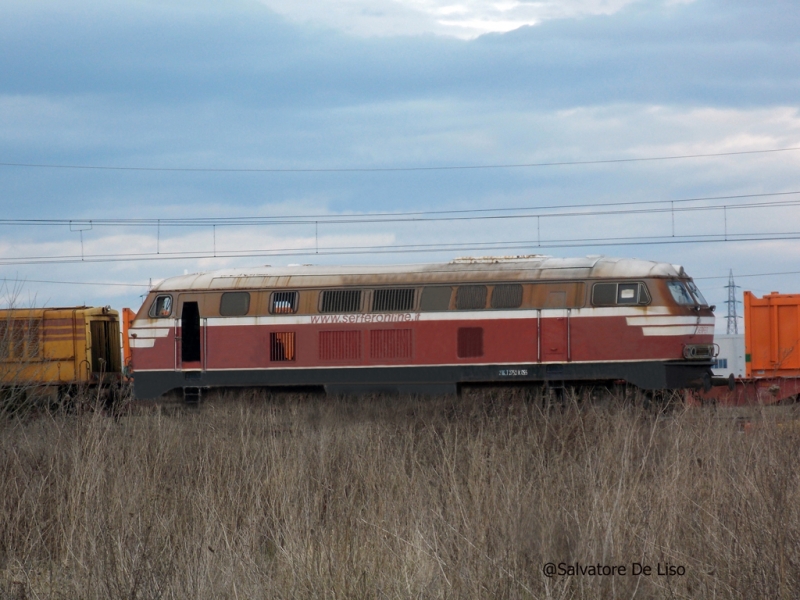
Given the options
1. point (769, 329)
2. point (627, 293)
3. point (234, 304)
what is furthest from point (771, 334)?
point (234, 304)

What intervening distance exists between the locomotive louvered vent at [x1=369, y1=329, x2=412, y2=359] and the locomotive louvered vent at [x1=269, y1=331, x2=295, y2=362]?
169cm

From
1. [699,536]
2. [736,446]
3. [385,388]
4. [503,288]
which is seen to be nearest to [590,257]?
[503,288]

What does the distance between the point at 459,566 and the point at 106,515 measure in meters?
3.13

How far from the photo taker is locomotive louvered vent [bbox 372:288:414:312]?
55.3 ft

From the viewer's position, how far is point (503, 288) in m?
16.5

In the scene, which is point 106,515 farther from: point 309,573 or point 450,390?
point 450,390

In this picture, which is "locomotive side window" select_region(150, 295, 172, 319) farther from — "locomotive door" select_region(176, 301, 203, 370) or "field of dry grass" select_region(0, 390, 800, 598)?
"field of dry grass" select_region(0, 390, 800, 598)

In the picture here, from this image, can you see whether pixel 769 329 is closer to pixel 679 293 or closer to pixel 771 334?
pixel 771 334

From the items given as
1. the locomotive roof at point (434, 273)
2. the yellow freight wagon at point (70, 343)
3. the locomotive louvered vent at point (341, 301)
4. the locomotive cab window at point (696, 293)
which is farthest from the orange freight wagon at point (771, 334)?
the yellow freight wagon at point (70, 343)

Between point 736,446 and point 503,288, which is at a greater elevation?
point 503,288

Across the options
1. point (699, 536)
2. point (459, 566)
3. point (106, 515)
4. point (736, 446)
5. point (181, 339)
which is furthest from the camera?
point (181, 339)

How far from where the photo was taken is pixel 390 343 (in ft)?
55.3

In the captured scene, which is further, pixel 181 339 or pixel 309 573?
pixel 181 339

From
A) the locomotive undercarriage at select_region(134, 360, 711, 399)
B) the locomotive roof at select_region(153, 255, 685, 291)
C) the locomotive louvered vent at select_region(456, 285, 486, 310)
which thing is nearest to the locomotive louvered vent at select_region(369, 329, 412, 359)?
the locomotive undercarriage at select_region(134, 360, 711, 399)
